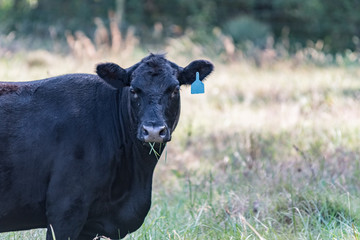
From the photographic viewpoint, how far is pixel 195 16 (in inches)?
1079

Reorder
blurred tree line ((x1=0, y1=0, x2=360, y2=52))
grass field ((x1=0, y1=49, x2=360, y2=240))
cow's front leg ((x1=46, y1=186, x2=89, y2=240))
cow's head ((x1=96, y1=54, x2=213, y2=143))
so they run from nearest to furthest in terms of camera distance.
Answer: cow's front leg ((x1=46, y1=186, x2=89, y2=240)) < cow's head ((x1=96, y1=54, x2=213, y2=143)) < grass field ((x1=0, y1=49, x2=360, y2=240)) < blurred tree line ((x1=0, y1=0, x2=360, y2=52))

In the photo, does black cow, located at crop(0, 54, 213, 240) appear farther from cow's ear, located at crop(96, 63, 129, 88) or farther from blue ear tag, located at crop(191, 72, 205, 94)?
blue ear tag, located at crop(191, 72, 205, 94)

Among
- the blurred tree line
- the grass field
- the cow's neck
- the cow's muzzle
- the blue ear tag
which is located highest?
the blurred tree line

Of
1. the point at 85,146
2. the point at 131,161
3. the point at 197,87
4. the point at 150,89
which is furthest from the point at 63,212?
the point at 197,87

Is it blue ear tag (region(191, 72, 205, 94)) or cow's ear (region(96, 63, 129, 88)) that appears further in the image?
blue ear tag (region(191, 72, 205, 94))

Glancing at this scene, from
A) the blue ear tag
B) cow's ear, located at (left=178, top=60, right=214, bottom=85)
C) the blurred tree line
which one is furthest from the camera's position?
the blurred tree line

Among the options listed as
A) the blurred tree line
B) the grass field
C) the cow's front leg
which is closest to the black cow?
the cow's front leg

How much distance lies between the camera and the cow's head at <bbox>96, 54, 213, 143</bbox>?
4.51m

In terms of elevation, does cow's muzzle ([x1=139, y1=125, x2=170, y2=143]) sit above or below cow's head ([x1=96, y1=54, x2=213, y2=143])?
below

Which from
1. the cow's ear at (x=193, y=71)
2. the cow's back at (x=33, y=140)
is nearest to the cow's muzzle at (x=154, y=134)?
the cow's back at (x=33, y=140)

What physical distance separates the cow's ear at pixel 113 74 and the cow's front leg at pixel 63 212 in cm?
95

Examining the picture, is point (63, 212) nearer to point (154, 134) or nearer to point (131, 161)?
point (131, 161)

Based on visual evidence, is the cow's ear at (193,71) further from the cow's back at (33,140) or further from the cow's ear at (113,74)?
the cow's back at (33,140)

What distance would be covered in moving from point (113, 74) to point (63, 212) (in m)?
1.14
